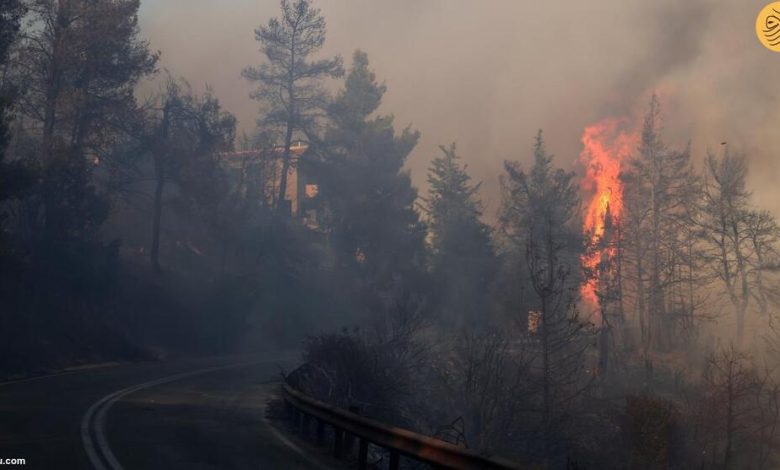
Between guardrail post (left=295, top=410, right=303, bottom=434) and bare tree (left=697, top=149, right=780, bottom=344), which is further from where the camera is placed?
bare tree (left=697, top=149, right=780, bottom=344)

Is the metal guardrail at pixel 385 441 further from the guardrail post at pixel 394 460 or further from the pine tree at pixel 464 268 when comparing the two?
the pine tree at pixel 464 268

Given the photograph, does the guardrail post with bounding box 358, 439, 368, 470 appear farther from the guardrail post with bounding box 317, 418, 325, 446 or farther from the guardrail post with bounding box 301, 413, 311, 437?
the guardrail post with bounding box 301, 413, 311, 437

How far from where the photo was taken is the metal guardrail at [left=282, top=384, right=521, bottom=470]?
25.7 feet

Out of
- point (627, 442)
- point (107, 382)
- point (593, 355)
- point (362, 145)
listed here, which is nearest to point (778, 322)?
point (593, 355)

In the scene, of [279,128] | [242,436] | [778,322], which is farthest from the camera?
[279,128]

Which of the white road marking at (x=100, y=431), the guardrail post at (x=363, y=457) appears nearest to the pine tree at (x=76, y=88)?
the white road marking at (x=100, y=431)

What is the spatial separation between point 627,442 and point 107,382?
17350 millimetres

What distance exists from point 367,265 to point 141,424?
46.0m

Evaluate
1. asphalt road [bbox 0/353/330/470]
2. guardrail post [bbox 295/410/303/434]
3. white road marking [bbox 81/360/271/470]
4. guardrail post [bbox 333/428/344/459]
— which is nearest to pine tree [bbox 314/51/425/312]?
asphalt road [bbox 0/353/330/470]

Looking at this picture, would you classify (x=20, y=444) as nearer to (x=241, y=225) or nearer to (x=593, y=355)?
(x=593, y=355)

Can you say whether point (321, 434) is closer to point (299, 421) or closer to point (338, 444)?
point (338, 444)

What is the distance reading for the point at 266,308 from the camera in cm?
5169

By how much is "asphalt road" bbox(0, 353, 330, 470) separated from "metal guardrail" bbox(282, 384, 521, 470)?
25.6 inches

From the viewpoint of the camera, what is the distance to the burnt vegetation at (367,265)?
23.5 meters
